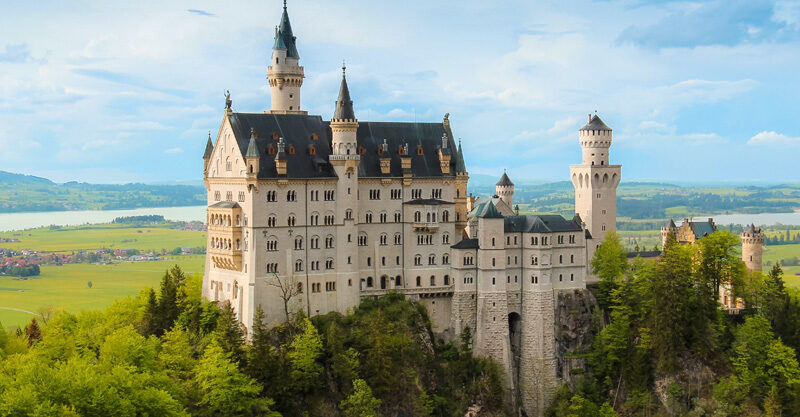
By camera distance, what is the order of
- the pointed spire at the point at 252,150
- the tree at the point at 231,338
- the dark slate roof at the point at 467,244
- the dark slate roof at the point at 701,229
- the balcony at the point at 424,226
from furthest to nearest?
the dark slate roof at the point at 701,229
the balcony at the point at 424,226
the dark slate roof at the point at 467,244
the pointed spire at the point at 252,150
the tree at the point at 231,338

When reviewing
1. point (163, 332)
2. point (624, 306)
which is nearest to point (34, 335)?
point (163, 332)

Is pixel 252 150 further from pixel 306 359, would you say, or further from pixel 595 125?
pixel 595 125

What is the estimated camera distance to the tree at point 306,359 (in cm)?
9319

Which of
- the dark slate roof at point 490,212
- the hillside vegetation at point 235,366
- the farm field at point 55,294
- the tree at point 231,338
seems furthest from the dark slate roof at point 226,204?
the farm field at point 55,294

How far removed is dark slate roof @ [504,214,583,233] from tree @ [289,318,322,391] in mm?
24088

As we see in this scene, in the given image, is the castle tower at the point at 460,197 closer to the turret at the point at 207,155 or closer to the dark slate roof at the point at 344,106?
the dark slate roof at the point at 344,106

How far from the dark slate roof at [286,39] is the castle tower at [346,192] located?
10.5m

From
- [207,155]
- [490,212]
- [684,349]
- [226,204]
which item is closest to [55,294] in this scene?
[207,155]

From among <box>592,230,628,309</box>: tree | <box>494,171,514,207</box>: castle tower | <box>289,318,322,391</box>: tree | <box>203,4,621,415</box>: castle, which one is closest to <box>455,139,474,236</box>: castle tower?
<box>203,4,621,415</box>: castle

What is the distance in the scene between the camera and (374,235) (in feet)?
343

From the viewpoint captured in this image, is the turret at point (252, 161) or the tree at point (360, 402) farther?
the turret at point (252, 161)

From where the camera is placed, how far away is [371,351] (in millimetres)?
96000

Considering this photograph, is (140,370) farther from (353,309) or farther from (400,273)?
(400,273)

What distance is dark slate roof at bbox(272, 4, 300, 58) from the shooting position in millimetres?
109125
